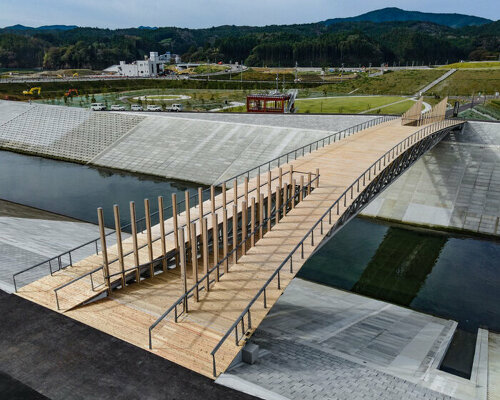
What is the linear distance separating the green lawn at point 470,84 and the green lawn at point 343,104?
1756 centimetres

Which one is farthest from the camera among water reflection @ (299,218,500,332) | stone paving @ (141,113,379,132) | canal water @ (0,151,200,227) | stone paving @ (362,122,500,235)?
stone paving @ (141,113,379,132)

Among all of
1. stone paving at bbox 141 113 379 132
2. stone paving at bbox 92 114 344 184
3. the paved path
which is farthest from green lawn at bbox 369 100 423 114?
the paved path

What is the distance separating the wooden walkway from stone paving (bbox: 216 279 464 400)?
1.37 meters

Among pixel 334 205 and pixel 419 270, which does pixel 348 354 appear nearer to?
pixel 334 205

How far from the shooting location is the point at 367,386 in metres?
14.4

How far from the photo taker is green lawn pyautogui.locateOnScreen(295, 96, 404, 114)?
7143cm

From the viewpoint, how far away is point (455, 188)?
4244cm

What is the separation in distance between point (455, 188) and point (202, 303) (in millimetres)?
34824

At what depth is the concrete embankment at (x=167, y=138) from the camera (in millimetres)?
52688

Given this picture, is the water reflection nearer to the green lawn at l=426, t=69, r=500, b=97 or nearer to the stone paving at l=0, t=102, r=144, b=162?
the stone paving at l=0, t=102, r=144, b=162

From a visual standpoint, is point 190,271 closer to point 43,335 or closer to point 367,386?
point 43,335

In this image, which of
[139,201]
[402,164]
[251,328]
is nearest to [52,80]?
[139,201]

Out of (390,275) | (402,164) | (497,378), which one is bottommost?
(390,275)

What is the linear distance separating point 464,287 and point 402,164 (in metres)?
9.53
